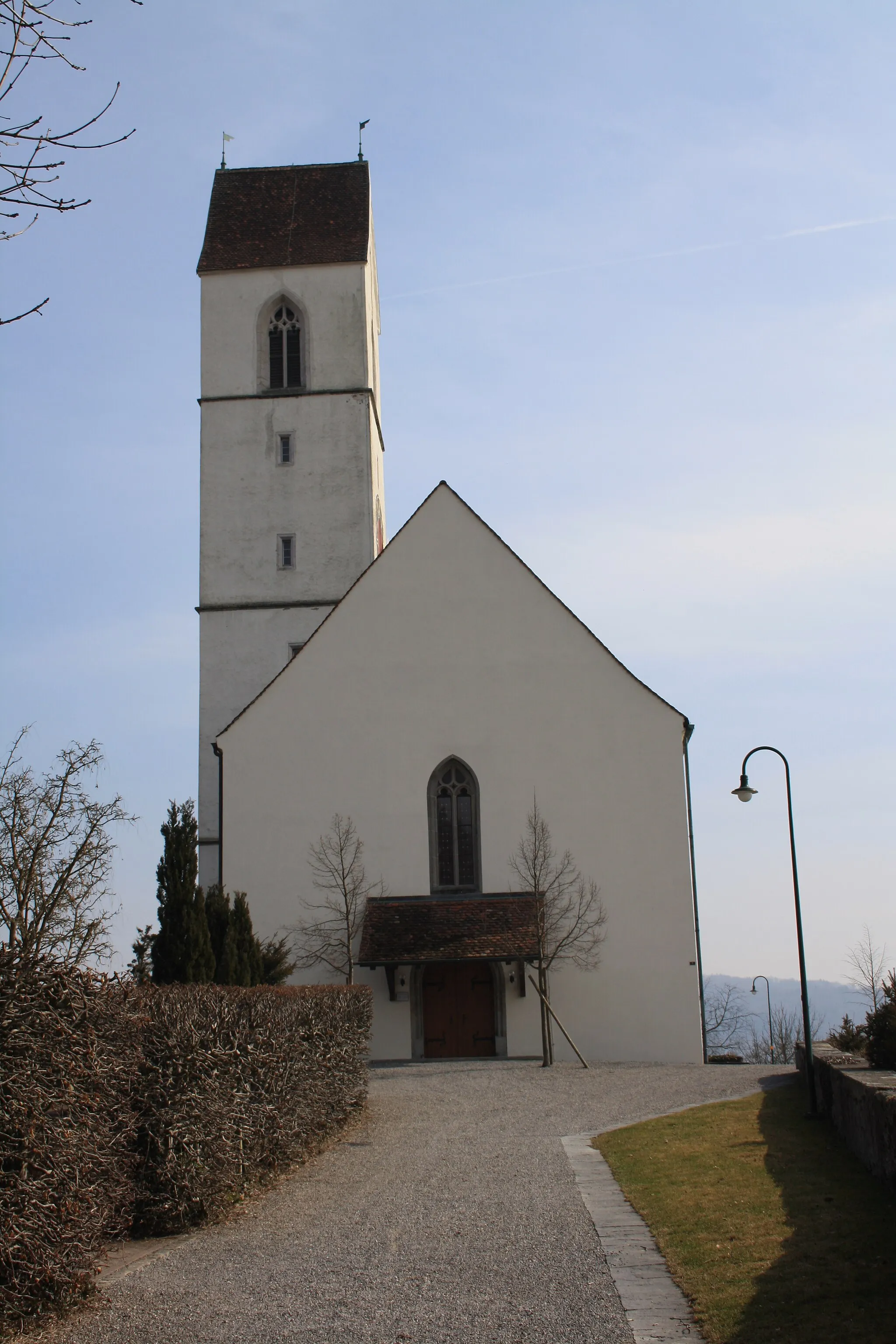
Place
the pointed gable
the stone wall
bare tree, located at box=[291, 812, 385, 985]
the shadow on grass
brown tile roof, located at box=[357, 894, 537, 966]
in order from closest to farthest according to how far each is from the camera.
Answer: the shadow on grass
the stone wall
brown tile roof, located at box=[357, 894, 537, 966]
bare tree, located at box=[291, 812, 385, 985]
the pointed gable

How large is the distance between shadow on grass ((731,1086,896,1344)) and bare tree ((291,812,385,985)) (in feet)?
44.8

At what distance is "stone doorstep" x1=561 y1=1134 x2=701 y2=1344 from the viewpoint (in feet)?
24.4

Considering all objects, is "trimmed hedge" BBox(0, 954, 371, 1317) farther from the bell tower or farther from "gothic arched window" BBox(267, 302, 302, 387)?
"gothic arched window" BBox(267, 302, 302, 387)

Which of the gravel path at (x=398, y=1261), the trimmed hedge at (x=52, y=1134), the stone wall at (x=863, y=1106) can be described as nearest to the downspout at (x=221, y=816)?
the stone wall at (x=863, y=1106)

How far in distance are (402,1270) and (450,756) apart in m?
17.7

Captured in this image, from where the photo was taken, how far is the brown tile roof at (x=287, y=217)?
119 feet

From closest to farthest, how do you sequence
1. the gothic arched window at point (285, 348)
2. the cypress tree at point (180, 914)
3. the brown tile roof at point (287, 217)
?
the cypress tree at point (180, 914), the gothic arched window at point (285, 348), the brown tile roof at point (287, 217)

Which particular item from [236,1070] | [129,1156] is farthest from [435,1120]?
[129,1156]

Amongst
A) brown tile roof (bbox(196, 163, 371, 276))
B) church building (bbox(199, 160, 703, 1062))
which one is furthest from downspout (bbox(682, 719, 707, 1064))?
brown tile roof (bbox(196, 163, 371, 276))

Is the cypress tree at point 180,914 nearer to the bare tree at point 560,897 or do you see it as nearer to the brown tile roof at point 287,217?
the bare tree at point 560,897

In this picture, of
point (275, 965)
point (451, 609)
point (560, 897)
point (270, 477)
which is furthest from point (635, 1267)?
point (270, 477)

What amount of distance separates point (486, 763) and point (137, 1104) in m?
17.0

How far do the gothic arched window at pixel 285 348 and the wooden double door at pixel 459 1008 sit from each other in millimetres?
16837

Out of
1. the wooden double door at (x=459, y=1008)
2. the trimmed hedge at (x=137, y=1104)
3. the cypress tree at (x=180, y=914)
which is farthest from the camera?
the wooden double door at (x=459, y=1008)
